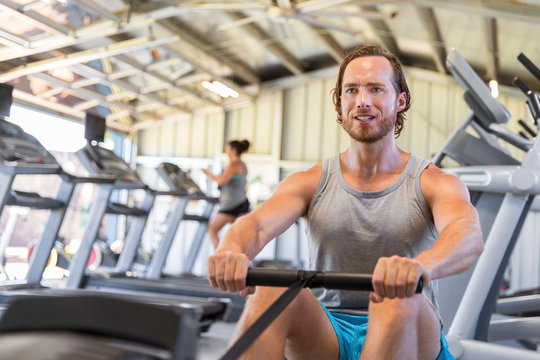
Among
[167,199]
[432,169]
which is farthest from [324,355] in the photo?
[167,199]

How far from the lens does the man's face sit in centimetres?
141

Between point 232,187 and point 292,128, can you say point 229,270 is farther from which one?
point 292,128

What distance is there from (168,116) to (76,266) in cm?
645

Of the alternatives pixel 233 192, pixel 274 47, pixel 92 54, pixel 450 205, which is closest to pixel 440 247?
pixel 450 205

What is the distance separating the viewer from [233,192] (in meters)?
6.05

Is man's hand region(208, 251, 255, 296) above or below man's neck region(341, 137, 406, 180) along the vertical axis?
below

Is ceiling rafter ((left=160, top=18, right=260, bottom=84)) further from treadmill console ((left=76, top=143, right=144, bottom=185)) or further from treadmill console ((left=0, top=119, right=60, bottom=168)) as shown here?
treadmill console ((left=0, top=119, right=60, bottom=168))

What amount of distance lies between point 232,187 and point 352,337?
4.72 meters

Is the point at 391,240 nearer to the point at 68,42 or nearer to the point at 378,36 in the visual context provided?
the point at 68,42

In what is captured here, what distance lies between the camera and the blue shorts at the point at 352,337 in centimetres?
135

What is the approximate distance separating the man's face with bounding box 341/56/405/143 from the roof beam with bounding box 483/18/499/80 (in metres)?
5.76

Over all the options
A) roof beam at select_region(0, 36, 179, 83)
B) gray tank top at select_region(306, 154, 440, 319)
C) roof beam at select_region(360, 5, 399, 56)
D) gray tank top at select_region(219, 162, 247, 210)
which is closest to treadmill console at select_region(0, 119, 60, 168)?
roof beam at select_region(0, 36, 179, 83)

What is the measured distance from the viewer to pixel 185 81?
9.00 m

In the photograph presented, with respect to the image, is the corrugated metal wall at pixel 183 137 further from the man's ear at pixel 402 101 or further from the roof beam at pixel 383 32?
the man's ear at pixel 402 101
